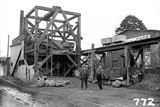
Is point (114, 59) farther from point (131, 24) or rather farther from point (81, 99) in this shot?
point (131, 24)

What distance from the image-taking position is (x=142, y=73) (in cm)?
1723

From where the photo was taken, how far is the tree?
54906mm

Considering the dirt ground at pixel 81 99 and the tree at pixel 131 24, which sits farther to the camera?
the tree at pixel 131 24

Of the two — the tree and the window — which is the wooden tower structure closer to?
the window

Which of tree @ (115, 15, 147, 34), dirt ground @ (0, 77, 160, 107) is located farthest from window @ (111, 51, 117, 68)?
tree @ (115, 15, 147, 34)

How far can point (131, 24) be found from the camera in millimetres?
55562

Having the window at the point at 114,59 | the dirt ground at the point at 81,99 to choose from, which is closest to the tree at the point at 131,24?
the window at the point at 114,59

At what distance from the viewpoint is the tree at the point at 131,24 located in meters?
54.9

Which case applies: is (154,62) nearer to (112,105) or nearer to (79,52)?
(79,52)

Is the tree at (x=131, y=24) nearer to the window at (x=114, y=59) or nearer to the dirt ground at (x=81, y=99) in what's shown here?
the window at (x=114, y=59)

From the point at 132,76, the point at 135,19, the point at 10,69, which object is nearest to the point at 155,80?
the point at 132,76

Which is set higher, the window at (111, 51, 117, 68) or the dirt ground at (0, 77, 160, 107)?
the window at (111, 51, 117, 68)

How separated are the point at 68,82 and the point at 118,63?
40.9 feet

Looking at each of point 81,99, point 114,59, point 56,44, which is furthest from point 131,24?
point 81,99
